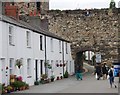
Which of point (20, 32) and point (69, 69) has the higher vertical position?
point (20, 32)

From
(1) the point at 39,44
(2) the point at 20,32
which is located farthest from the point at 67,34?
(2) the point at 20,32

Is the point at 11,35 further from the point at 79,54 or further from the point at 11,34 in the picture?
the point at 79,54

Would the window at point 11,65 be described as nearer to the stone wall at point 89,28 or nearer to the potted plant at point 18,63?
the potted plant at point 18,63

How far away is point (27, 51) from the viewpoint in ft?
99.3

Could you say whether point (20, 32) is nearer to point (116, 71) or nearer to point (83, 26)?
point (116, 71)

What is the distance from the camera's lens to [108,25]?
162 feet

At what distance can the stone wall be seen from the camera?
4938 centimetres

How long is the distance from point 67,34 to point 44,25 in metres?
3.00

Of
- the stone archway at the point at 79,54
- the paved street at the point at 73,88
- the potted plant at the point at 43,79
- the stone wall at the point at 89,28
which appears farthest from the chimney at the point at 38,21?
the paved street at the point at 73,88

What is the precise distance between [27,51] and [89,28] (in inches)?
805

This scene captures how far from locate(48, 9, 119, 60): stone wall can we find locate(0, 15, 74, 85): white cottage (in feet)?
21.5

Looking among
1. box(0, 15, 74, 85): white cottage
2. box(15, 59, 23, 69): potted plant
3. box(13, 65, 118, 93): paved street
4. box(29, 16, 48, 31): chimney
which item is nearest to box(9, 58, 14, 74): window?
box(0, 15, 74, 85): white cottage

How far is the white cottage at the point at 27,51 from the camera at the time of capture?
82.7 feet

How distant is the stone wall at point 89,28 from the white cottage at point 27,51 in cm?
655
